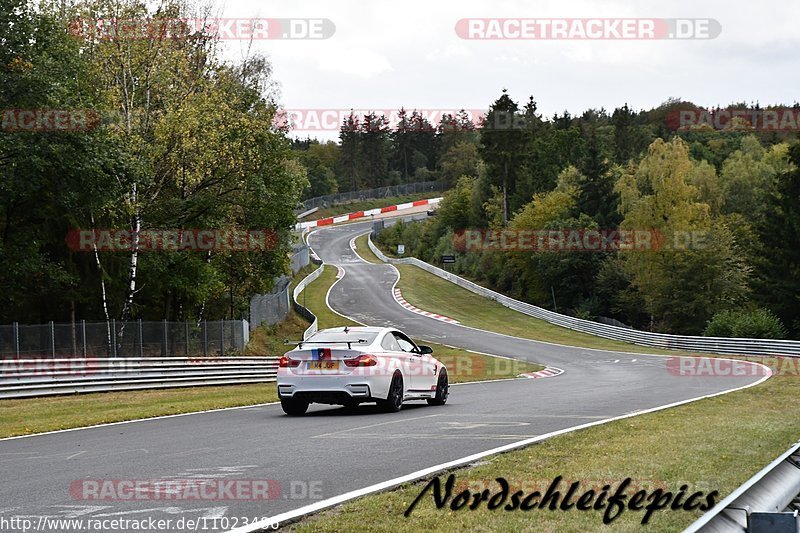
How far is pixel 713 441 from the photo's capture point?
12109 millimetres

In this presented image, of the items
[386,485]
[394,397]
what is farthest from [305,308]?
[386,485]

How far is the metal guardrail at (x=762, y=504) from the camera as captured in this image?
4953mm

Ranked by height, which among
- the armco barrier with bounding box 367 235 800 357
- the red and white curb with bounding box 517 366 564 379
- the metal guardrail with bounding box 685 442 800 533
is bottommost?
the armco barrier with bounding box 367 235 800 357

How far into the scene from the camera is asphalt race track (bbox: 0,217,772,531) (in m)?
7.70

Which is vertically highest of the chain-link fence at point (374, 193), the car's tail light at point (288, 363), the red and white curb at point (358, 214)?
the chain-link fence at point (374, 193)

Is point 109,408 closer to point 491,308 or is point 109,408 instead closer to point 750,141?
point 491,308

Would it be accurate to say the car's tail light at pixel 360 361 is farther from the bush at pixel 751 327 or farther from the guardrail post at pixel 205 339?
the bush at pixel 751 327

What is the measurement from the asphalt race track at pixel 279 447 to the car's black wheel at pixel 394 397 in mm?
234

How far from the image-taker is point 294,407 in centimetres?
1644

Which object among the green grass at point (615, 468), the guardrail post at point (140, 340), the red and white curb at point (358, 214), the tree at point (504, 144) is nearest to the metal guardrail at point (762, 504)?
the green grass at point (615, 468)

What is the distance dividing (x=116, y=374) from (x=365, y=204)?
131 m

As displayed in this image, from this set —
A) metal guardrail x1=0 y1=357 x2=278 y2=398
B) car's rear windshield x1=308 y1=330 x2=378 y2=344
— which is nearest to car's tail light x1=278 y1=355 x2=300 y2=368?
car's rear windshield x1=308 y1=330 x2=378 y2=344

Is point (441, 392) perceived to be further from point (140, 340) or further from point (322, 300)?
point (322, 300)

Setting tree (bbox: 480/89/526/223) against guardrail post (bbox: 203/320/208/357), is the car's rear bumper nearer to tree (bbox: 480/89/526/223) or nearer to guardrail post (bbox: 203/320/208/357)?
guardrail post (bbox: 203/320/208/357)
